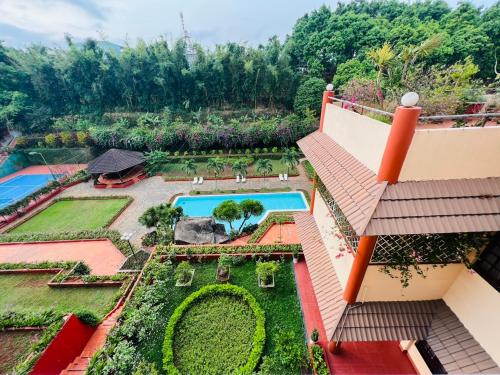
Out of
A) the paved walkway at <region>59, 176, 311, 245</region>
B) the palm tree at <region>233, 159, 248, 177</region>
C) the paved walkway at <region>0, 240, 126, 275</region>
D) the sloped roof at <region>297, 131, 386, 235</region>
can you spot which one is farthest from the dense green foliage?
the sloped roof at <region>297, 131, 386, 235</region>

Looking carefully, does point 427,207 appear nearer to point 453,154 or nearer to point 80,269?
point 453,154

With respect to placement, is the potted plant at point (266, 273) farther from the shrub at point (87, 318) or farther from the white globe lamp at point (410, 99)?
the white globe lamp at point (410, 99)

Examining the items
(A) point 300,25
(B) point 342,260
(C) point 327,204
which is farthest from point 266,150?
(A) point 300,25

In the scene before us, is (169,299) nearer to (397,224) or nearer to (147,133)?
(397,224)

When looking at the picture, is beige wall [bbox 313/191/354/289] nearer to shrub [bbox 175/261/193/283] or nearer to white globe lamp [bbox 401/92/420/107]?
white globe lamp [bbox 401/92/420/107]

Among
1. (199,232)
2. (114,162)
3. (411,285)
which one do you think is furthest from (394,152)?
(114,162)
